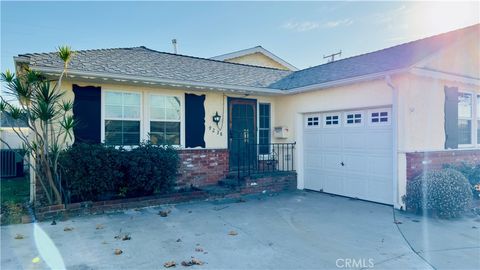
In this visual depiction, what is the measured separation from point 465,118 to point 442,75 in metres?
1.95

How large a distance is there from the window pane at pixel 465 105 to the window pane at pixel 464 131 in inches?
7.7

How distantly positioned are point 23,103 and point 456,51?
10436mm

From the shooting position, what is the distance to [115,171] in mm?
6816

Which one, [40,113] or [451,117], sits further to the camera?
[451,117]

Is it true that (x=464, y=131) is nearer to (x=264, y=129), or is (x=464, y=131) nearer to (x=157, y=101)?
(x=264, y=129)

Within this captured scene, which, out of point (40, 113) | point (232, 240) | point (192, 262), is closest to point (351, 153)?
point (232, 240)

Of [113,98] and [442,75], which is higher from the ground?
[442,75]

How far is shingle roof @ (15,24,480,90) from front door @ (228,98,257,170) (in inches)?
29.5

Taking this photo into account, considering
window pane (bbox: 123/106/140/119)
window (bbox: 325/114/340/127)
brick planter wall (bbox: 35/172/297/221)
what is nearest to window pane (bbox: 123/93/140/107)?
window pane (bbox: 123/106/140/119)

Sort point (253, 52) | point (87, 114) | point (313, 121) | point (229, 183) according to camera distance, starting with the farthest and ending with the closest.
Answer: point (253, 52)
point (313, 121)
point (229, 183)
point (87, 114)

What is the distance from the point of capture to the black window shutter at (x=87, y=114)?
7.18 m

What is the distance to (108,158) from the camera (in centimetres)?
678

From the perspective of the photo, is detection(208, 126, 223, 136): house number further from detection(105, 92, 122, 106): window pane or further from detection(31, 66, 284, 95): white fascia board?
detection(105, 92, 122, 106): window pane

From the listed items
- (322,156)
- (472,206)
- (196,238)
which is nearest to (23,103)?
(196,238)
